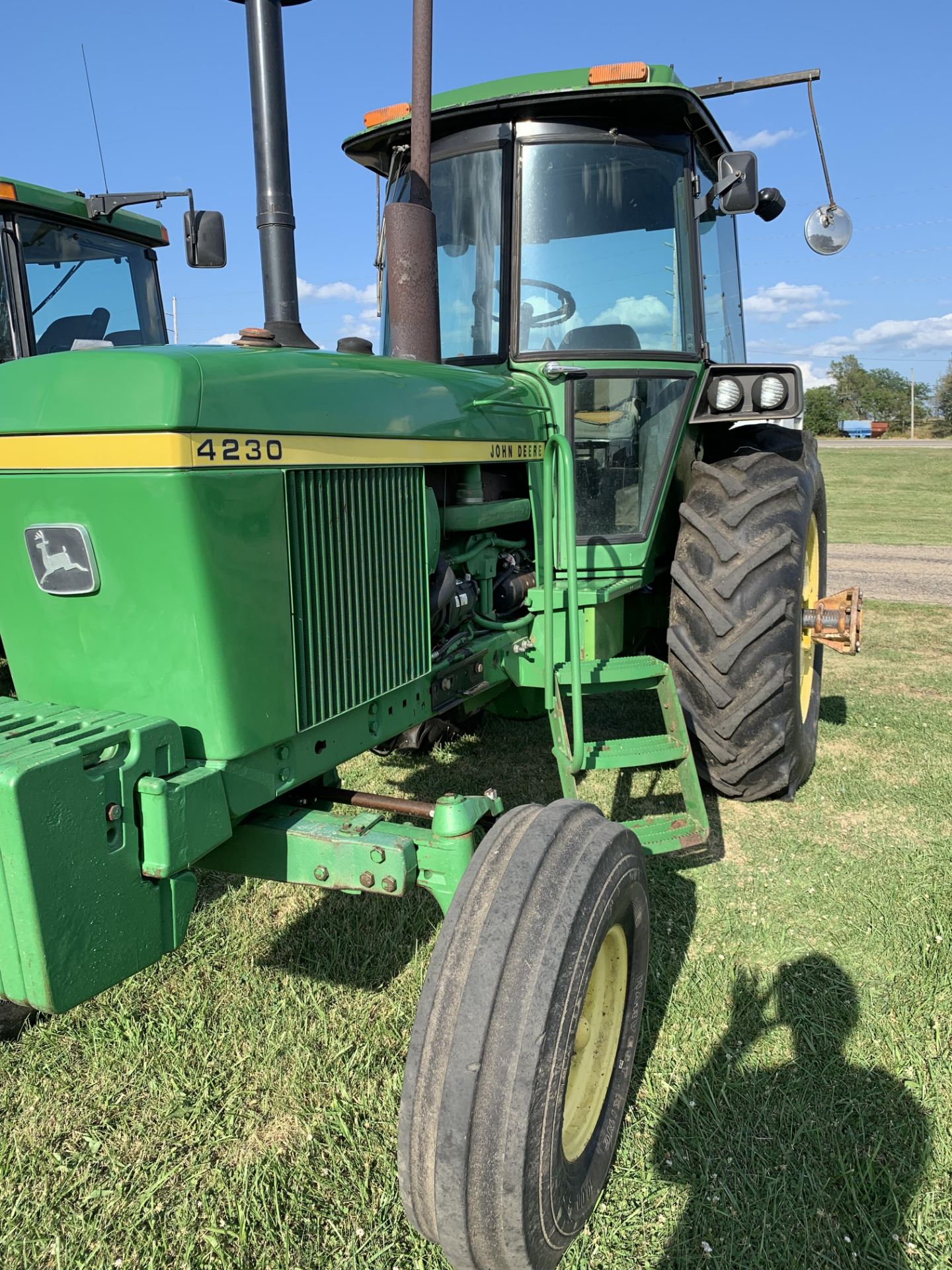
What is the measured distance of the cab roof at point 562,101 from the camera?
302cm

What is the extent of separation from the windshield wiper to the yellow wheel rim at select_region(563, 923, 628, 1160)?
421 cm

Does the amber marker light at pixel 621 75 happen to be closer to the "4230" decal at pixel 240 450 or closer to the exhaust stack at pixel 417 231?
the exhaust stack at pixel 417 231

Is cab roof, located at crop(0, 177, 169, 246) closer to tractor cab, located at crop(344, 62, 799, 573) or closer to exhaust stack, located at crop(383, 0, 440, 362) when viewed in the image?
tractor cab, located at crop(344, 62, 799, 573)

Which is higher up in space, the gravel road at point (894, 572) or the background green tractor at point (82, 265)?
the background green tractor at point (82, 265)

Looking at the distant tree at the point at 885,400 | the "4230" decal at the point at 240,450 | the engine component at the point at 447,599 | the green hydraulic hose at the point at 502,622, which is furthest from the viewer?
the distant tree at the point at 885,400

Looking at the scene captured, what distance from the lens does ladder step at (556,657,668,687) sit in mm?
3037

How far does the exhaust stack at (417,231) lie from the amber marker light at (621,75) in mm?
587

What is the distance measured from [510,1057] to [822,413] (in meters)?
Result: 53.6

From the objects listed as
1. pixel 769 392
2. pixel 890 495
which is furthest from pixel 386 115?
pixel 890 495

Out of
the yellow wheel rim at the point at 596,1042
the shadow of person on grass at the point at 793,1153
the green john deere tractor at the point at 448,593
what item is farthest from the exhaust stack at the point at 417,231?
the shadow of person on grass at the point at 793,1153

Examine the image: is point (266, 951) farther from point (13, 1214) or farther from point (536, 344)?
point (536, 344)

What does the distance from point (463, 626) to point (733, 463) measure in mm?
1358

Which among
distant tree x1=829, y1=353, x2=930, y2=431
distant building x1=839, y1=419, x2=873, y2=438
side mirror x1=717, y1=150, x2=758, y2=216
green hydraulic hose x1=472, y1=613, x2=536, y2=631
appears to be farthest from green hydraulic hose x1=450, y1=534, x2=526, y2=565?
distant tree x1=829, y1=353, x2=930, y2=431

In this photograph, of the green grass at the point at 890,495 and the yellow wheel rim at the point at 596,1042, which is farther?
the green grass at the point at 890,495
